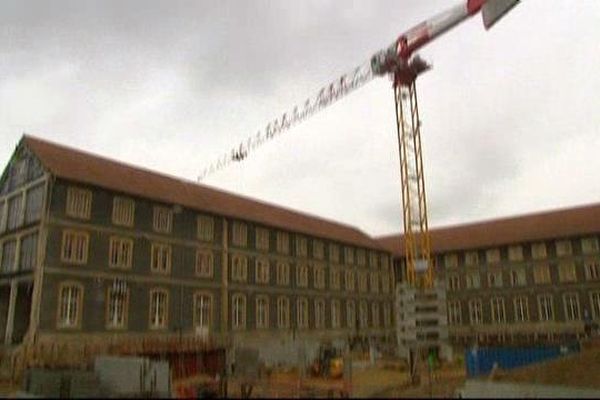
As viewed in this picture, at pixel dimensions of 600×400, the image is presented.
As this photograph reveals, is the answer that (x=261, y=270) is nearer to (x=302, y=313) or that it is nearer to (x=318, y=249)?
(x=302, y=313)

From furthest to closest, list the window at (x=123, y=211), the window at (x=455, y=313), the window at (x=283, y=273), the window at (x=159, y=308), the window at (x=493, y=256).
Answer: the window at (x=455, y=313) < the window at (x=493, y=256) < the window at (x=283, y=273) < the window at (x=159, y=308) < the window at (x=123, y=211)

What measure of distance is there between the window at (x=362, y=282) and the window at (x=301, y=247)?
33.1ft

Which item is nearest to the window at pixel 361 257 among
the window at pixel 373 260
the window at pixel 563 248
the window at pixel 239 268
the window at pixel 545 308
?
the window at pixel 373 260

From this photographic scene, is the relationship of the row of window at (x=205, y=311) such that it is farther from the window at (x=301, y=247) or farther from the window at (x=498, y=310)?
the window at (x=498, y=310)

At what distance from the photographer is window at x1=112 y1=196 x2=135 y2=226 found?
3904 centimetres

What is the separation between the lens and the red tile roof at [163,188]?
125 feet

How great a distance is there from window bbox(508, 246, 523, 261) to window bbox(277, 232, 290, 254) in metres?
26.1

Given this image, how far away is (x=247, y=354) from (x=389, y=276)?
33.2 metres

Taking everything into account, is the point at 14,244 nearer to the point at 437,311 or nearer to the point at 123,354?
the point at 123,354

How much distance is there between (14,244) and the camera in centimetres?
3781

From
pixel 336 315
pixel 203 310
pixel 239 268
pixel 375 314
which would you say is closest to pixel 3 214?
pixel 203 310

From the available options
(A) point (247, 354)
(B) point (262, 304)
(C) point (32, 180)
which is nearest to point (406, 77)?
(B) point (262, 304)

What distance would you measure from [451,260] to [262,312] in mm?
28238

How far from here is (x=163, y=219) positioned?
138 ft
